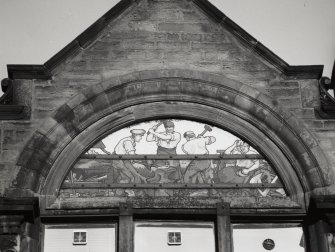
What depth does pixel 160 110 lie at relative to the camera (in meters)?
11.9

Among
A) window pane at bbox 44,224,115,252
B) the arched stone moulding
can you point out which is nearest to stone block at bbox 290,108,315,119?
the arched stone moulding

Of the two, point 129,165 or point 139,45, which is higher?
point 139,45

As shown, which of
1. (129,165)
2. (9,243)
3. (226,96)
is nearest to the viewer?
(9,243)

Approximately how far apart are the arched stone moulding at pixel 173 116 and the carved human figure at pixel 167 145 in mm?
187

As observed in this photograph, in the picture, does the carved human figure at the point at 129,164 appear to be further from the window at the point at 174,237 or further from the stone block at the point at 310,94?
the stone block at the point at 310,94

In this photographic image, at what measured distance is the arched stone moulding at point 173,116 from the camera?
11320 millimetres

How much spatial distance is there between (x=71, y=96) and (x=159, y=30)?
1.67 metres

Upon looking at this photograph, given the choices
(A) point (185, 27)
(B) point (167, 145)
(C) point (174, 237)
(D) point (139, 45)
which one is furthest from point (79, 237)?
(A) point (185, 27)

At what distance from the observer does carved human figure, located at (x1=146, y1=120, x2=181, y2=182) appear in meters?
11.5

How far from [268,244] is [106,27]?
3889mm

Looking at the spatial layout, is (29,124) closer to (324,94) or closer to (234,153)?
(234,153)

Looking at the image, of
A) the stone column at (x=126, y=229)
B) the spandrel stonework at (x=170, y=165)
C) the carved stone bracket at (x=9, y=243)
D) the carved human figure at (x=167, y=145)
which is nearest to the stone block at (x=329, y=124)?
the spandrel stonework at (x=170, y=165)

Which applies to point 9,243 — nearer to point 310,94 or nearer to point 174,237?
point 174,237

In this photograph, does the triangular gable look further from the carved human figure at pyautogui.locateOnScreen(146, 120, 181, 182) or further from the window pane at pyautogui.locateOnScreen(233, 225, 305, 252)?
the window pane at pyautogui.locateOnScreen(233, 225, 305, 252)
